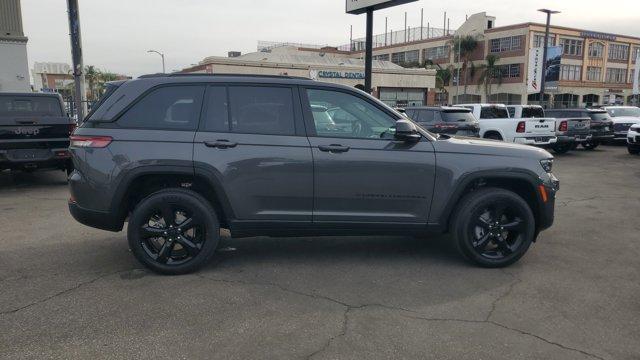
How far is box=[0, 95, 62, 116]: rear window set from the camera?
908 cm

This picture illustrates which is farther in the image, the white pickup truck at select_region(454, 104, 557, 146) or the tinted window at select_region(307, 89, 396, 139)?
the white pickup truck at select_region(454, 104, 557, 146)

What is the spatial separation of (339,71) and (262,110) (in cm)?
4425

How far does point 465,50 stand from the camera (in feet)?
218

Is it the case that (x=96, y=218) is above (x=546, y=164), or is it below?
below

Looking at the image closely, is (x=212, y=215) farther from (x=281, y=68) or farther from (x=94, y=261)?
(x=281, y=68)

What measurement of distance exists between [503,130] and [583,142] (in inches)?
152

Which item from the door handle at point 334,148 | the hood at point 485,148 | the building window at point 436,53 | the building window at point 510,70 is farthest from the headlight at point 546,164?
the building window at point 436,53

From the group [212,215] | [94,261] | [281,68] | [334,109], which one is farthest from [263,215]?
[281,68]

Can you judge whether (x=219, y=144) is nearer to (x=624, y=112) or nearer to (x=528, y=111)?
(x=528, y=111)

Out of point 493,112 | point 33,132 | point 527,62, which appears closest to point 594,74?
point 527,62

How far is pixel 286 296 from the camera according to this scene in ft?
13.6

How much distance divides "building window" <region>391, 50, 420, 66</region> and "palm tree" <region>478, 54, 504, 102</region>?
11864 millimetres

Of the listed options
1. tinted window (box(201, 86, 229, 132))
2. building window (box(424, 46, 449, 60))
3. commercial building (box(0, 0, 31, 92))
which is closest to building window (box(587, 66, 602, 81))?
building window (box(424, 46, 449, 60))

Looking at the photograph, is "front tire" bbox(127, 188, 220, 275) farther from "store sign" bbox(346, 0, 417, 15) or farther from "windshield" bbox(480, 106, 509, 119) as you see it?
"windshield" bbox(480, 106, 509, 119)
